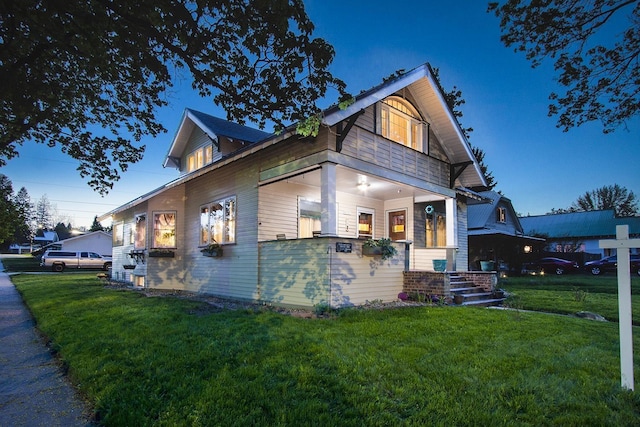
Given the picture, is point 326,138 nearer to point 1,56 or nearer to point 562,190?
point 1,56

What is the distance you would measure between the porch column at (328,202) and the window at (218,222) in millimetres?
4082

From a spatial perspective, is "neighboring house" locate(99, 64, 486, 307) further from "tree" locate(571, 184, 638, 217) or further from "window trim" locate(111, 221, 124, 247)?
"tree" locate(571, 184, 638, 217)

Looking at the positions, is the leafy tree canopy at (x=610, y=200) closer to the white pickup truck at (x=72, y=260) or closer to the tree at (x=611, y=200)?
the tree at (x=611, y=200)

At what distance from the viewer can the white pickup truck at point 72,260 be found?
1158 inches

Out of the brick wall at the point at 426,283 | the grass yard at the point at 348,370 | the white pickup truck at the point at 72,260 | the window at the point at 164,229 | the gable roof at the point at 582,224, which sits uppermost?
the gable roof at the point at 582,224

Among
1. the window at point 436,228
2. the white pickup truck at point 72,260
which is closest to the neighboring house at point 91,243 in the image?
the white pickup truck at point 72,260

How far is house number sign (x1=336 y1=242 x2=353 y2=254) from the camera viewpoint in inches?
314

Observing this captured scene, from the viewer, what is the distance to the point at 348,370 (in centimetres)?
398

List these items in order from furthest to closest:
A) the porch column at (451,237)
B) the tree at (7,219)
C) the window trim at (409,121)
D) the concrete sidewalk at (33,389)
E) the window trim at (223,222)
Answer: the porch column at (451,237), the tree at (7,219), the window trim at (223,222), the window trim at (409,121), the concrete sidewalk at (33,389)

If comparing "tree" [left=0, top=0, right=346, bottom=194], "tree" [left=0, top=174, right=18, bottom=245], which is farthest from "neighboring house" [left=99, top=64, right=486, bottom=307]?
"tree" [left=0, top=174, right=18, bottom=245]

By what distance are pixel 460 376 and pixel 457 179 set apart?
11172mm

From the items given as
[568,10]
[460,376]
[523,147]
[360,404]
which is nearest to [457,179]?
[568,10]

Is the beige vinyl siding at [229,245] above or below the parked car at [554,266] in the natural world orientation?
above

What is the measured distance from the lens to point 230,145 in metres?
13.3
